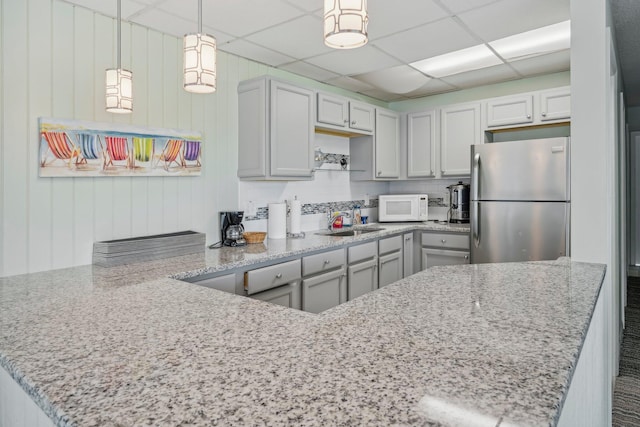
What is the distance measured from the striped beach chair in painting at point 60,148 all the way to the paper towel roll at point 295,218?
5.68 ft

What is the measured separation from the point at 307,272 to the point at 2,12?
2.30 m

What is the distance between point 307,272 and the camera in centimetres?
297

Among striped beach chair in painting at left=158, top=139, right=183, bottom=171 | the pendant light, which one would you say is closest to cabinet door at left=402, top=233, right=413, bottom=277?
striped beach chair in painting at left=158, top=139, right=183, bottom=171

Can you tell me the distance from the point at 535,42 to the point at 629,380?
102 inches

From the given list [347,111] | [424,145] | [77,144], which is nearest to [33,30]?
[77,144]

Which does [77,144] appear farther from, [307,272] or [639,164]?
[639,164]

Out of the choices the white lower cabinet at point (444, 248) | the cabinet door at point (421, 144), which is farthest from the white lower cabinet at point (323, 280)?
the cabinet door at point (421, 144)

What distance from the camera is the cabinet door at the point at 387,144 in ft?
14.5

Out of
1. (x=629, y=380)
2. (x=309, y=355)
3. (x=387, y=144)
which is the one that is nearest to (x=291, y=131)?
(x=387, y=144)

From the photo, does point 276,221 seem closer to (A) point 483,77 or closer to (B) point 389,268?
(B) point 389,268

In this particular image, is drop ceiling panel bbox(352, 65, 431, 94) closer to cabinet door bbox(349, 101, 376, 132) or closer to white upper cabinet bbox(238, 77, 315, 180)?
cabinet door bbox(349, 101, 376, 132)

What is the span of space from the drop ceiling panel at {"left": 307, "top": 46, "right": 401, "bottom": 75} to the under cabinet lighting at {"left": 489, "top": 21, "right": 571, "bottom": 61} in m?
0.87

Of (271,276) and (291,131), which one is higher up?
(291,131)

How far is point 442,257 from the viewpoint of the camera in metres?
4.12
